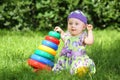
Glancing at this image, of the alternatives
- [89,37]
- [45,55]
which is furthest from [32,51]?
[89,37]

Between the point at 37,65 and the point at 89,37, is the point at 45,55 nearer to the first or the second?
the point at 37,65

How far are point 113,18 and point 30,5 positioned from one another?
211 cm

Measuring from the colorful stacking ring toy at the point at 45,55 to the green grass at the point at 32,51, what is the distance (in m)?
0.15

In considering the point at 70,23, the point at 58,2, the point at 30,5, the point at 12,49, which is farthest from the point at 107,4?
the point at 70,23

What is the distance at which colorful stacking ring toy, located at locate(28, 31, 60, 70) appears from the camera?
5.76 meters

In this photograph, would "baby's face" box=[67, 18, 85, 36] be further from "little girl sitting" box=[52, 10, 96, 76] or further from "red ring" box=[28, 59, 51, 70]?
"red ring" box=[28, 59, 51, 70]

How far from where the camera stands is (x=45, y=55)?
5809 mm

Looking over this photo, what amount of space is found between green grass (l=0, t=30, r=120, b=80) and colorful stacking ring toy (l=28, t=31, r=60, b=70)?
0.15 m

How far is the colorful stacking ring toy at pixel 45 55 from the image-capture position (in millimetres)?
5758

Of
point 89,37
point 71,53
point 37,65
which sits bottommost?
point 37,65

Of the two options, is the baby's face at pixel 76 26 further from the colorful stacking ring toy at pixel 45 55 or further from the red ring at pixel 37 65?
the red ring at pixel 37 65

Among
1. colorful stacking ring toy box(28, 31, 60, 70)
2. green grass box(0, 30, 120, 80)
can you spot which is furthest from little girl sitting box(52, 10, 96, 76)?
green grass box(0, 30, 120, 80)

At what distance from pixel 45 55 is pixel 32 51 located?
157cm

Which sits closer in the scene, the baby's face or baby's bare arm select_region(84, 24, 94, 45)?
baby's bare arm select_region(84, 24, 94, 45)
